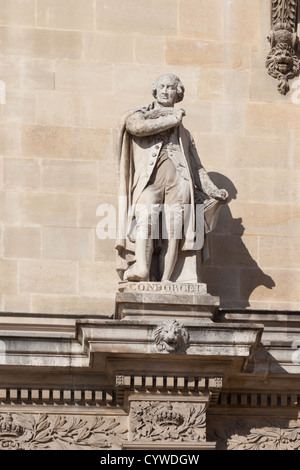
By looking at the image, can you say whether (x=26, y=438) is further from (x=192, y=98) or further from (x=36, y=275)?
(x=192, y=98)

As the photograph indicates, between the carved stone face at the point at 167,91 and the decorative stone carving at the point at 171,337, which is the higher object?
the carved stone face at the point at 167,91

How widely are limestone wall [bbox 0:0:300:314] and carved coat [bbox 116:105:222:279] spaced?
655 millimetres

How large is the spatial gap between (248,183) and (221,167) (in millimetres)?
303

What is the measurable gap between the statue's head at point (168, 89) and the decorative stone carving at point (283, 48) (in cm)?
146

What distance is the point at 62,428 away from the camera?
19.1 meters

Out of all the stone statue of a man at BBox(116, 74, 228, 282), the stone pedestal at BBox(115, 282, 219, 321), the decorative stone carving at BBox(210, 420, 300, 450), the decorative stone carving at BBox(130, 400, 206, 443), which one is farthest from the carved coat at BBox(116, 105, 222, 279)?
the decorative stone carving at BBox(210, 420, 300, 450)

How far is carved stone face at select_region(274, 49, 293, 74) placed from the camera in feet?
68.5

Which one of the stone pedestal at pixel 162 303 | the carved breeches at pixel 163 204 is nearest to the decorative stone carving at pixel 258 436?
the stone pedestal at pixel 162 303

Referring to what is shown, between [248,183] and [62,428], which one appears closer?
[62,428]

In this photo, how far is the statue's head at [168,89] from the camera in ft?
64.7

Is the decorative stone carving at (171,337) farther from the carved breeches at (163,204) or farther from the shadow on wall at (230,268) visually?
the shadow on wall at (230,268)

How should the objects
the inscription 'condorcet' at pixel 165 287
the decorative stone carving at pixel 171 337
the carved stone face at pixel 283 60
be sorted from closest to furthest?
the decorative stone carving at pixel 171 337 → the inscription 'condorcet' at pixel 165 287 → the carved stone face at pixel 283 60

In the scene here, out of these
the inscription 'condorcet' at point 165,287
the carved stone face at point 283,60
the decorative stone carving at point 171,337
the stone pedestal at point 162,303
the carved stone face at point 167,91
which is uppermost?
the carved stone face at point 283,60
